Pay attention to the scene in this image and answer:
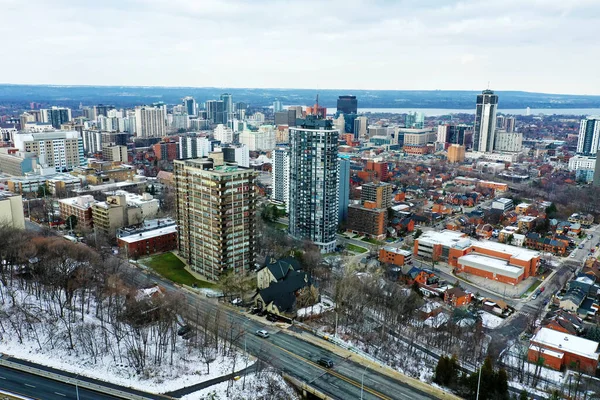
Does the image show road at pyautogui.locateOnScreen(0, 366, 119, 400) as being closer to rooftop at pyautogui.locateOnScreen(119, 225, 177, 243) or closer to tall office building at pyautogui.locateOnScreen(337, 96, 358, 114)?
rooftop at pyautogui.locateOnScreen(119, 225, 177, 243)

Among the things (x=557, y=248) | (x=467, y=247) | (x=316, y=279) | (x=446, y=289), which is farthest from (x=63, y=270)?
(x=557, y=248)

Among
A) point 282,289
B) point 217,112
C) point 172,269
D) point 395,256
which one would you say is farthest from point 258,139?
point 282,289

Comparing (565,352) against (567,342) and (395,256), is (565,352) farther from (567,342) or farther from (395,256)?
(395,256)

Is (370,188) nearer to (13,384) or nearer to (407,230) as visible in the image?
(407,230)

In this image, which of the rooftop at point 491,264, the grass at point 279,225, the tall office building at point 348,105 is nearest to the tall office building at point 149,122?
the tall office building at point 348,105

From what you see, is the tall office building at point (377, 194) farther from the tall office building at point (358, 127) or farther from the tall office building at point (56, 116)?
the tall office building at point (56, 116)
